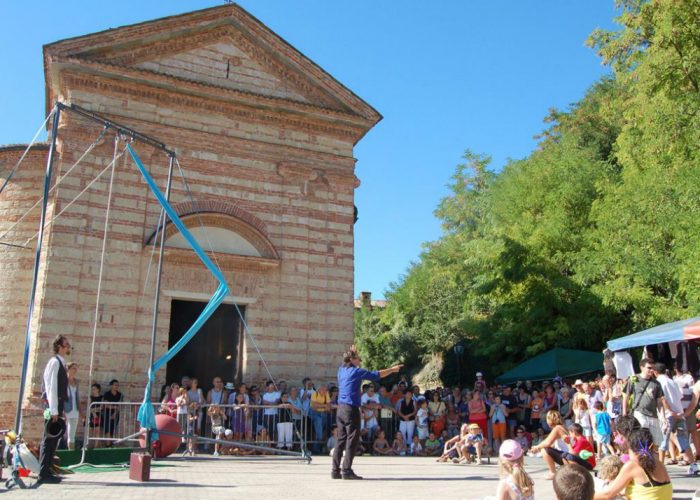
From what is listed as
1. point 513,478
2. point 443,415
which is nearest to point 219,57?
point 443,415

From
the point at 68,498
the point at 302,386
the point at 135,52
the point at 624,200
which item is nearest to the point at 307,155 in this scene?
the point at 135,52

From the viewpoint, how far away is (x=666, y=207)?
63.3 ft

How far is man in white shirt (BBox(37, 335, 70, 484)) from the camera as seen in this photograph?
9023 mm

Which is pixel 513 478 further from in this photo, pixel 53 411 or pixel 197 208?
pixel 197 208

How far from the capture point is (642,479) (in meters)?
5.59

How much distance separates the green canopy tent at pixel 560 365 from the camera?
63.5ft

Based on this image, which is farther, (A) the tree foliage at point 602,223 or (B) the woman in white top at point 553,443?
(A) the tree foliage at point 602,223

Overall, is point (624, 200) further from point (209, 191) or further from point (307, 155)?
point (209, 191)

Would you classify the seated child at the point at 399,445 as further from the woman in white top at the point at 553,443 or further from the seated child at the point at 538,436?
the woman in white top at the point at 553,443

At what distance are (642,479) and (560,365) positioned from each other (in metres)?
14.5

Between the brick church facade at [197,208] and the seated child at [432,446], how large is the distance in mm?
3485

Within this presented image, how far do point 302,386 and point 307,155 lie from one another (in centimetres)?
696

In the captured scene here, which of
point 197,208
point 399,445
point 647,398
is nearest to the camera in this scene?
point 647,398

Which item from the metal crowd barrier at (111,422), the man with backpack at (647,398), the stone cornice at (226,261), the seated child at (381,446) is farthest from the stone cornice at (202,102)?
the man with backpack at (647,398)
